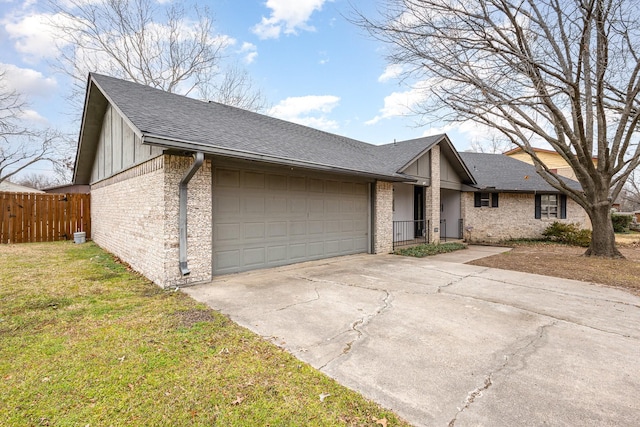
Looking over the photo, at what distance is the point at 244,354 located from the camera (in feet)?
10.4

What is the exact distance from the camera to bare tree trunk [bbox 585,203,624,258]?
999 cm

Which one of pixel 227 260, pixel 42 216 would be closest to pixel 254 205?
pixel 227 260

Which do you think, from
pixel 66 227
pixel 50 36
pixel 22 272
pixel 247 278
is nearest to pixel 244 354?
pixel 247 278

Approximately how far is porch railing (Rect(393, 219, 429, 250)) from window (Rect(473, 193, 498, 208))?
10.4ft

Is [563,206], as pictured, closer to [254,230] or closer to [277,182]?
[277,182]

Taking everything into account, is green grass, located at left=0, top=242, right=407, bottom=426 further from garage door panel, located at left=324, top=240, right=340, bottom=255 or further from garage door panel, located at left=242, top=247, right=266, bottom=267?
garage door panel, located at left=324, top=240, right=340, bottom=255

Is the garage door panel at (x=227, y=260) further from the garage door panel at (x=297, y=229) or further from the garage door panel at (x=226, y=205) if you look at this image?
the garage door panel at (x=297, y=229)

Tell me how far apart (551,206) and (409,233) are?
759cm

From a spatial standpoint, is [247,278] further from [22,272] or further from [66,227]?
[66,227]

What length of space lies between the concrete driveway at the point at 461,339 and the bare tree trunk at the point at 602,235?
16.9ft

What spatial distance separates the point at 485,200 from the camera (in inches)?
605

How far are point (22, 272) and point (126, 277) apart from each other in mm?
2552

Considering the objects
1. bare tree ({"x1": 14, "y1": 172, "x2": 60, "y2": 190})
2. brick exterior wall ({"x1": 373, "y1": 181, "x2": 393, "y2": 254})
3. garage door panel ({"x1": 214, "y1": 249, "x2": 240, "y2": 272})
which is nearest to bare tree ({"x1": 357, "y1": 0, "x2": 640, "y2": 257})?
brick exterior wall ({"x1": 373, "y1": 181, "x2": 393, "y2": 254})

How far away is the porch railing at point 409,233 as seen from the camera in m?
13.0
